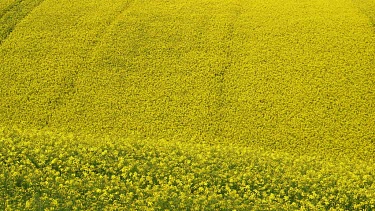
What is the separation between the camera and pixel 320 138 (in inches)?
458

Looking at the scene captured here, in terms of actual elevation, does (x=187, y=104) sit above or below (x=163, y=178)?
above

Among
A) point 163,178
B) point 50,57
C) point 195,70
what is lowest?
point 163,178

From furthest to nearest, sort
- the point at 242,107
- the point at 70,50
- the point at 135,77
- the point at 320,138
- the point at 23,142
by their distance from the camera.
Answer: the point at 70,50 → the point at 135,77 → the point at 242,107 → the point at 320,138 → the point at 23,142

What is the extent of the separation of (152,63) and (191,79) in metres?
1.33

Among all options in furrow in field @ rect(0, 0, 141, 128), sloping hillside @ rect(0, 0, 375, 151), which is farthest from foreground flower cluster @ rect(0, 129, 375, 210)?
furrow in field @ rect(0, 0, 141, 128)

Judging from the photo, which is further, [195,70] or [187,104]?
[195,70]

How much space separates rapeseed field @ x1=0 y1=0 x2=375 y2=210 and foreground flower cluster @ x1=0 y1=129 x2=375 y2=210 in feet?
0.11

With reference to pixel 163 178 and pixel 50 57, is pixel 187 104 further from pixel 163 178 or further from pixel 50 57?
pixel 50 57

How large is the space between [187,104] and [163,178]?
4168 millimetres

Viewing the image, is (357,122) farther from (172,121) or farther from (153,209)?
(153,209)

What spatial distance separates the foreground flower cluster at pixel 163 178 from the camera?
7.71 metres

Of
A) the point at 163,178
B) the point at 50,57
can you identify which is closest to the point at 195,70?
the point at 50,57

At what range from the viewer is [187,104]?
41.3ft

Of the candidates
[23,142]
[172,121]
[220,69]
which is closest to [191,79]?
[220,69]
